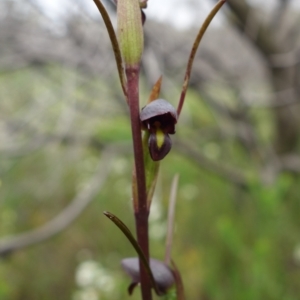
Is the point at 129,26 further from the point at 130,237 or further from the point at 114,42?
the point at 130,237

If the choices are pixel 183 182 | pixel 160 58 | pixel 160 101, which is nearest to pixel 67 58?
pixel 160 58

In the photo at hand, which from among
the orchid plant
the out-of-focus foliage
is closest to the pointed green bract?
the orchid plant

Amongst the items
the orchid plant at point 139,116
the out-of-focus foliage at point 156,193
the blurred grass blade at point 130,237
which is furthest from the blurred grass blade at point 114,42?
the out-of-focus foliage at point 156,193

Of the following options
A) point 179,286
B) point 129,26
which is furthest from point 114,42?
point 179,286

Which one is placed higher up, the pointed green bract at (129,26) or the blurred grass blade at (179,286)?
the pointed green bract at (129,26)

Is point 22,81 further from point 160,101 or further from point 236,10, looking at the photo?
point 160,101

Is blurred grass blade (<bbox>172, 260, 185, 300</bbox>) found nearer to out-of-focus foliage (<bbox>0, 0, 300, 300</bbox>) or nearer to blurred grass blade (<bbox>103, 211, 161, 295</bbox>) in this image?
blurred grass blade (<bbox>103, 211, 161, 295</bbox>)

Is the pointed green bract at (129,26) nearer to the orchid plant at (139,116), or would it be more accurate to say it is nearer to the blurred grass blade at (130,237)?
the orchid plant at (139,116)

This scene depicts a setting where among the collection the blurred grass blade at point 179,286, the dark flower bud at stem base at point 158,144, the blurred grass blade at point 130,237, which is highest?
the dark flower bud at stem base at point 158,144
